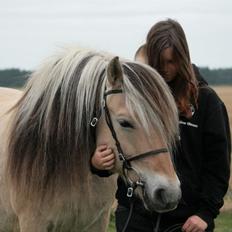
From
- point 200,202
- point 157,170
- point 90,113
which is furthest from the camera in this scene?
point 200,202

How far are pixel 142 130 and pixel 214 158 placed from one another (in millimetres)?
730

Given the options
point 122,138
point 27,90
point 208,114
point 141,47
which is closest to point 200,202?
point 208,114

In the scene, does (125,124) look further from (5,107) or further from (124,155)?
(5,107)

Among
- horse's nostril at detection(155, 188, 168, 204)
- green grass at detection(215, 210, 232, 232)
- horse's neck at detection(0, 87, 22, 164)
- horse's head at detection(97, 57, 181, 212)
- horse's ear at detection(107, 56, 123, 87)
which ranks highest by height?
horse's ear at detection(107, 56, 123, 87)

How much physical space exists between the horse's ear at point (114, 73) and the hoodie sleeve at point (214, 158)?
27.8 inches

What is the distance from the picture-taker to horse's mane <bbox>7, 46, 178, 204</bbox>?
3.67 metres

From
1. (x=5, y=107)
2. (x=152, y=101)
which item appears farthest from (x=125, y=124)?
(x=5, y=107)

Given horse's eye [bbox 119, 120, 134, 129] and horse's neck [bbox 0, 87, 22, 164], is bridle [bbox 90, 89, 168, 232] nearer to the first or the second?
horse's eye [bbox 119, 120, 134, 129]

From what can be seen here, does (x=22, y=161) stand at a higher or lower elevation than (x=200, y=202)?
higher

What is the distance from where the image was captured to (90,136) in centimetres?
386

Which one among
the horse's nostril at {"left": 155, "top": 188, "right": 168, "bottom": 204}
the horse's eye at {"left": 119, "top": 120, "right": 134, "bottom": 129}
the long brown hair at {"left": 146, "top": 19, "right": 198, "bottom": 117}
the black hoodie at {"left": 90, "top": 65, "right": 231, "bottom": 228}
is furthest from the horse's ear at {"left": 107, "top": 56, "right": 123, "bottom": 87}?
the horse's nostril at {"left": 155, "top": 188, "right": 168, "bottom": 204}

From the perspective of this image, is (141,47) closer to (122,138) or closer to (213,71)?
(122,138)

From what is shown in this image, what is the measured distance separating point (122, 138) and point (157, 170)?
30cm

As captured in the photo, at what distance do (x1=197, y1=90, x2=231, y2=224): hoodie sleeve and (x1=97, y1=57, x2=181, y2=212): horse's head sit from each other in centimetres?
39
